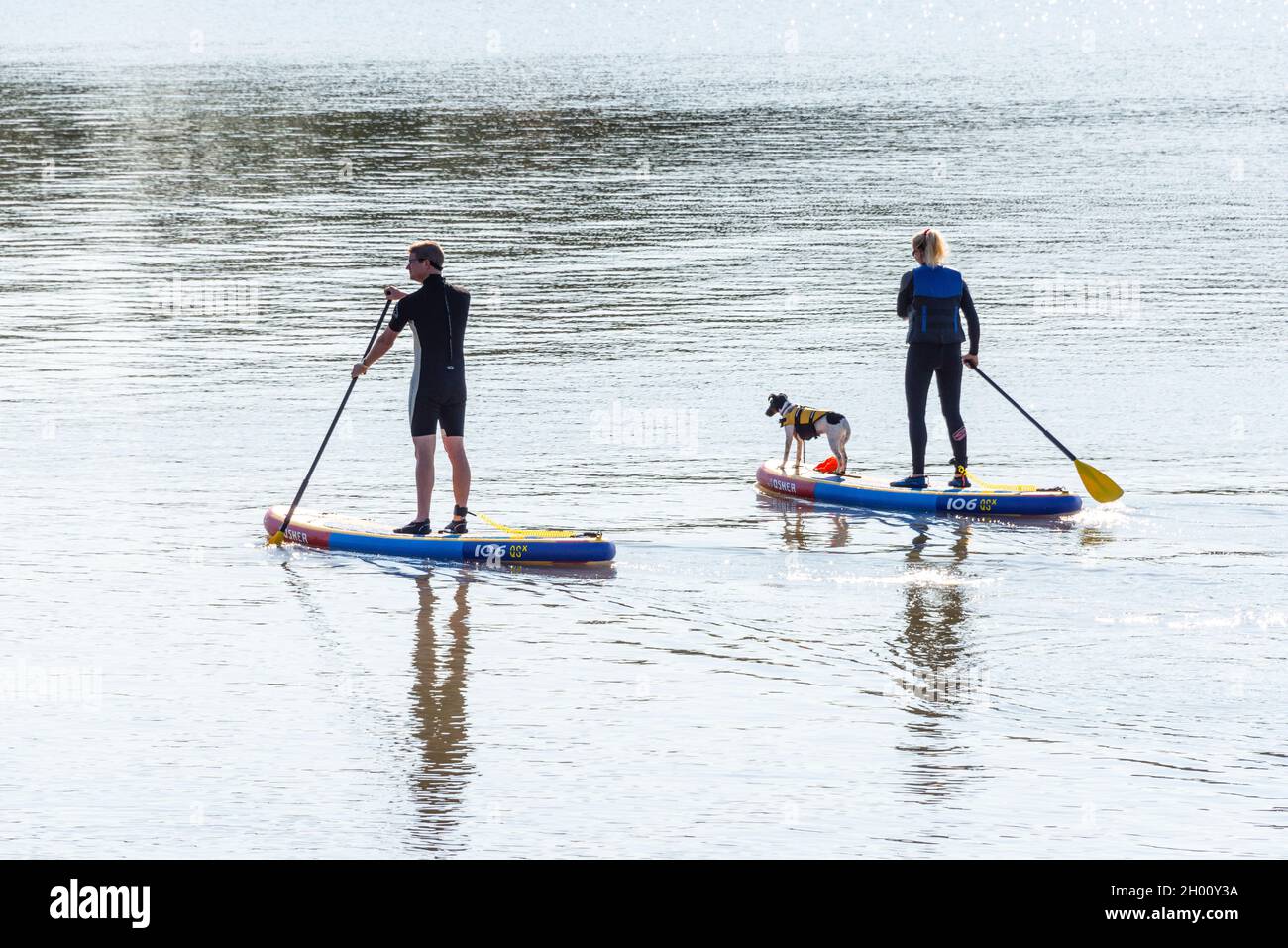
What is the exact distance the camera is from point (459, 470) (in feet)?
45.6

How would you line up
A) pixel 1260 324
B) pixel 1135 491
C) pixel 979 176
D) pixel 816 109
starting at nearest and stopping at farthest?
pixel 1135 491 < pixel 1260 324 < pixel 979 176 < pixel 816 109

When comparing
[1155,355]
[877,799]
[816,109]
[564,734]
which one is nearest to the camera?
[877,799]

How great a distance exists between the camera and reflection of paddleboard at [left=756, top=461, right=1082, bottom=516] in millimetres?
14852

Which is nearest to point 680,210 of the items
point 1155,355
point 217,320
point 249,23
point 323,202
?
point 323,202

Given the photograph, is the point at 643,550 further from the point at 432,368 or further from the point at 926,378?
the point at 926,378

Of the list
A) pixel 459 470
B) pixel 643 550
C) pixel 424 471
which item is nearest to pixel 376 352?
pixel 424 471

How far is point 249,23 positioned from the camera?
159m

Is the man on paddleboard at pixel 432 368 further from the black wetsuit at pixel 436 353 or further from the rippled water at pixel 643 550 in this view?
the rippled water at pixel 643 550

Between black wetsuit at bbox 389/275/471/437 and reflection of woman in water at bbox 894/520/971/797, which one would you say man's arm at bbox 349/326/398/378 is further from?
reflection of woman in water at bbox 894/520/971/797

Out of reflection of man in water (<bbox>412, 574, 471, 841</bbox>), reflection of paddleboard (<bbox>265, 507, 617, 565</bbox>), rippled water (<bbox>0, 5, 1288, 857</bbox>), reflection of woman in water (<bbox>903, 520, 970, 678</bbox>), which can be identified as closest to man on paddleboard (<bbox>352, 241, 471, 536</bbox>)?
reflection of paddleboard (<bbox>265, 507, 617, 565</bbox>)

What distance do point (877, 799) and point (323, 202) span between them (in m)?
31.6

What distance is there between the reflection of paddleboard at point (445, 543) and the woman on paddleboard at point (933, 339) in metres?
2.97

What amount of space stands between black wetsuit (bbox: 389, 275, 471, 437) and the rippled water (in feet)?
3.27

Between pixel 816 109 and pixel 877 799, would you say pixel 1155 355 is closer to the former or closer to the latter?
pixel 877 799
